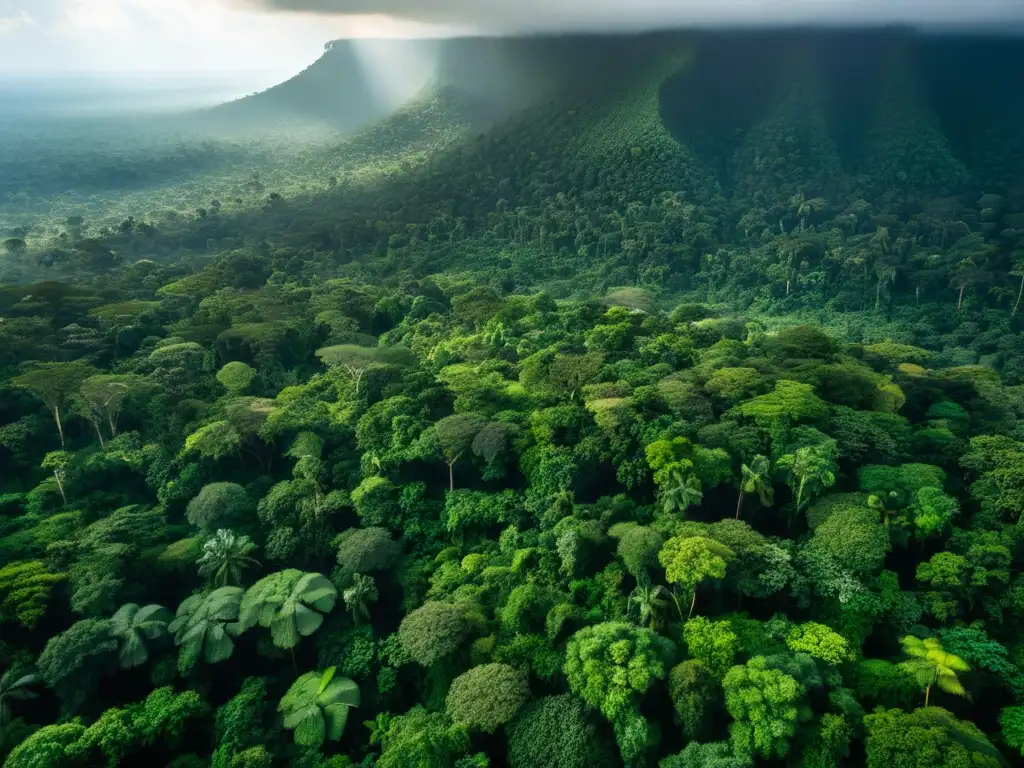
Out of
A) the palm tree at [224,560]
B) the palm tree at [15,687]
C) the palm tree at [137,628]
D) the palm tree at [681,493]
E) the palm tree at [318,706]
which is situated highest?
the palm tree at [681,493]

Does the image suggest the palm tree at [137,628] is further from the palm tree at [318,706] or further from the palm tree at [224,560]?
the palm tree at [318,706]

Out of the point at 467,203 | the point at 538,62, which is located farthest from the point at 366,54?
the point at 467,203

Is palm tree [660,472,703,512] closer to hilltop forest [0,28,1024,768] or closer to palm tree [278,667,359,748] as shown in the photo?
hilltop forest [0,28,1024,768]

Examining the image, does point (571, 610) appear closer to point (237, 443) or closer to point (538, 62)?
point (237, 443)

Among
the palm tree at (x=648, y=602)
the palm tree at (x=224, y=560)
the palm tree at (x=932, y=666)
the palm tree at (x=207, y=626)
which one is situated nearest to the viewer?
the palm tree at (x=932, y=666)

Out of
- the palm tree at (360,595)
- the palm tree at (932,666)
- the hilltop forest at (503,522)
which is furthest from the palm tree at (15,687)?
the palm tree at (932,666)

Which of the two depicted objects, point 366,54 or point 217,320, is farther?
point 366,54
